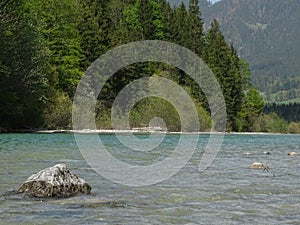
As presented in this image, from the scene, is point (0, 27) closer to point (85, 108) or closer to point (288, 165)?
point (85, 108)

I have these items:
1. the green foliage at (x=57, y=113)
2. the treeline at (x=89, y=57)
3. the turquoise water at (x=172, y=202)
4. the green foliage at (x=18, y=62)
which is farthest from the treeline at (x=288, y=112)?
the turquoise water at (x=172, y=202)

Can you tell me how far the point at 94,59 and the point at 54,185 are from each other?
161ft

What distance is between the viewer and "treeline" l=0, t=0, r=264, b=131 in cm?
3581

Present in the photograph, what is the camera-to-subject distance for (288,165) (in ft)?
54.8

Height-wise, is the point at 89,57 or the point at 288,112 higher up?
the point at 288,112

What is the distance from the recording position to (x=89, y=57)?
56.6m

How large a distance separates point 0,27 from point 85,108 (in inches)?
617

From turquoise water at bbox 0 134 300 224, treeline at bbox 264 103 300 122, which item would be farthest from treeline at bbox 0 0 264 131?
treeline at bbox 264 103 300 122

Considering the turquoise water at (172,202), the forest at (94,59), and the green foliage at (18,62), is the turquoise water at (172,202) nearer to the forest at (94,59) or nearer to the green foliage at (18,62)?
Answer: the green foliage at (18,62)

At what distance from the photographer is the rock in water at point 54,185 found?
8891mm

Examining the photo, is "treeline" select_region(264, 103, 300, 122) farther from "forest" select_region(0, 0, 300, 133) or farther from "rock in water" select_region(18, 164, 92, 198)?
"rock in water" select_region(18, 164, 92, 198)

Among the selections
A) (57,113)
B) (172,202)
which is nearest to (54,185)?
(172,202)

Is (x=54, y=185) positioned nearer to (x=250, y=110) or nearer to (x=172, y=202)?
(x=172, y=202)

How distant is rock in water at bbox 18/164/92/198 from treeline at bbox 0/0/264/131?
25542 mm
